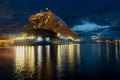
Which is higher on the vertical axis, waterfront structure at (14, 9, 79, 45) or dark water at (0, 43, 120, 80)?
waterfront structure at (14, 9, 79, 45)

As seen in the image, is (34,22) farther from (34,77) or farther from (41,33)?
(34,77)

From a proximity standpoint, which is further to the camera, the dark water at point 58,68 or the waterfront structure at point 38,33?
the waterfront structure at point 38,33

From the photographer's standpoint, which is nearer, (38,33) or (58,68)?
(58,68)

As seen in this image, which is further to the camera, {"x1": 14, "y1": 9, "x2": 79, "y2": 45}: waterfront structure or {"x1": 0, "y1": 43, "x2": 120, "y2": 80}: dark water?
{"x1": 14, "y1": 9, "x2": 79, "y2": 45}: waterfront structure

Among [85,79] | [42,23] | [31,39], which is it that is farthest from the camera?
[42,23]

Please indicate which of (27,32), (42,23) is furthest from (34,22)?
(27,32)

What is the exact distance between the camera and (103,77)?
24234 millimetres

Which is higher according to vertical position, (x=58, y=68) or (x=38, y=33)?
(x=38, y=33)

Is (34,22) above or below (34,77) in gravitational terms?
above

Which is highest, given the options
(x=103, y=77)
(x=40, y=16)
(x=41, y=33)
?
(x=40, y=16)

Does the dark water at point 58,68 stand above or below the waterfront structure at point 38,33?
below

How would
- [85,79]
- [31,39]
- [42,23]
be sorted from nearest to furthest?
[85,79] → [31,39] → [42,23]

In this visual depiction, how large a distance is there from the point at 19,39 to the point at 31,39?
8435 mm

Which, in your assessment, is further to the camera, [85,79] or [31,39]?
[31,39]
